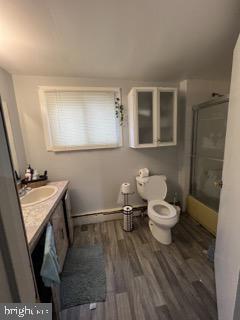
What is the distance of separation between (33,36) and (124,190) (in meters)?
1.95

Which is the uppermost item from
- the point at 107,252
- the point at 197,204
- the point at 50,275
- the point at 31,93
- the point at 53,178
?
the point at 31,93

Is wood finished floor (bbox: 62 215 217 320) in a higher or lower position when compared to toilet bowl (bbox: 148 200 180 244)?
lower

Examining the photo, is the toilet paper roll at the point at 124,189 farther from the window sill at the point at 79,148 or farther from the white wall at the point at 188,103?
the white wall at the point at 188,103

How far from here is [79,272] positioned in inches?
62.1

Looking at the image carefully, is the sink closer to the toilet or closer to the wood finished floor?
the wood finished floor

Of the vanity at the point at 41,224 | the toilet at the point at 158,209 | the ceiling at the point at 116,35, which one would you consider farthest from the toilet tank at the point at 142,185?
the ceiling at the point at 116,35

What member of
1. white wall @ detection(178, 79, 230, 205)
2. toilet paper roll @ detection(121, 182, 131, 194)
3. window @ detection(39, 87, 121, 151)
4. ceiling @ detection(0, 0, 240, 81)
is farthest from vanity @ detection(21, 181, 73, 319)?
white wall @ detection(178, 79, 230, 205)

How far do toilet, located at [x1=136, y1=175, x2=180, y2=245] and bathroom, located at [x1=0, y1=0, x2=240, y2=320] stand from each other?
3cm

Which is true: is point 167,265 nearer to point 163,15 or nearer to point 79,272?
point 79,272

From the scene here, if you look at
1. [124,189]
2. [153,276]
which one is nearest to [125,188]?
[124,189]

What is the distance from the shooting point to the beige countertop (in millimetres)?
960

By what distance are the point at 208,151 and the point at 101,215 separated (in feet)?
6.30

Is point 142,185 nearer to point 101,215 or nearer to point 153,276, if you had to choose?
point 101,215

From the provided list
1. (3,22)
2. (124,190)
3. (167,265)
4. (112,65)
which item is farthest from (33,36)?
(167,265)
